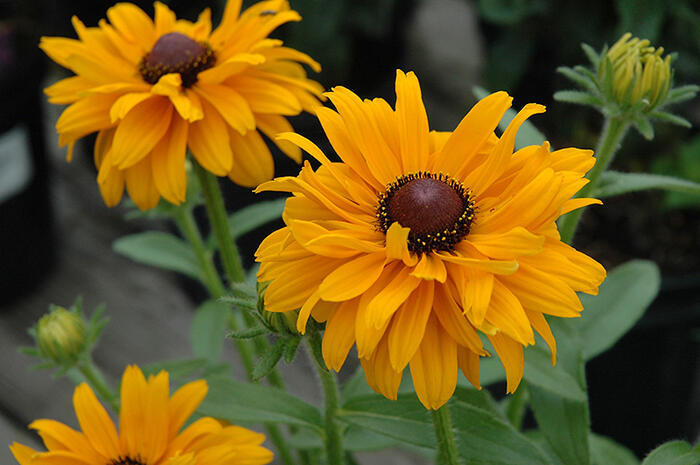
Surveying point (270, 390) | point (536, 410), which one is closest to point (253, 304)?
point (270, 390)

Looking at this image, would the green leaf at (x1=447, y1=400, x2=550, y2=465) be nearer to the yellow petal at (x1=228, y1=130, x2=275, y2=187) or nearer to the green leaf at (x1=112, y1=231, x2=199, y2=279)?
the yellow petal at (x1=228, y1=130, x2=275, y2=187)

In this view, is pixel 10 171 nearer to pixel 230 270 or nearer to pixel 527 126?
pixel 230 270

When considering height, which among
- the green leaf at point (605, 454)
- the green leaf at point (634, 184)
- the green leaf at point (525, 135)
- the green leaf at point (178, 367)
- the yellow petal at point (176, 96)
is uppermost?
the yellow petal at point (176, 96)

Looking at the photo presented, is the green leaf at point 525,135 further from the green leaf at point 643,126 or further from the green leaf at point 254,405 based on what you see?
the green leaf at point 254,405

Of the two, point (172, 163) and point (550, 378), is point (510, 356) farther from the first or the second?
point (172, 163)

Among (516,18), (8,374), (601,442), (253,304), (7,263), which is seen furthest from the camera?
(516,18)

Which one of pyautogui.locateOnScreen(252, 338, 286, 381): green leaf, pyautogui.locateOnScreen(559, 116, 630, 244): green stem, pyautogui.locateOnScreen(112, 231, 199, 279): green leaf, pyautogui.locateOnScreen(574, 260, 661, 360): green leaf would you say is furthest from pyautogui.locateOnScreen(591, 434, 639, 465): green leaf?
pyautogui.locateOnScreen(112, 231, 199, 279): green leaf

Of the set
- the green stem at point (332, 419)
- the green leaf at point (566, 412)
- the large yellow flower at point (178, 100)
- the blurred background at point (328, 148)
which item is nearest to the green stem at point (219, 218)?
the large yellow flower at point (178, 100)

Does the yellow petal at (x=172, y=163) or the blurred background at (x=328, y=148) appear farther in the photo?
the blurred background at (x=328, y=148)
